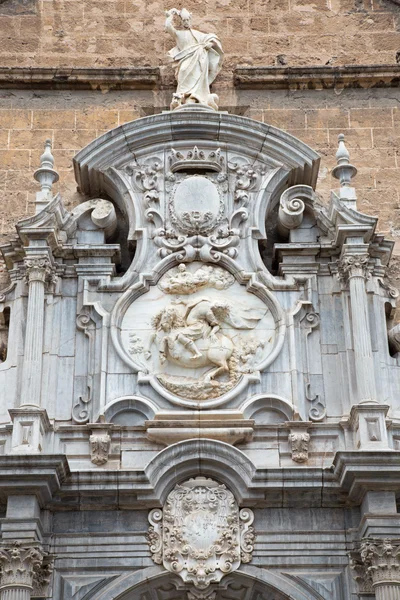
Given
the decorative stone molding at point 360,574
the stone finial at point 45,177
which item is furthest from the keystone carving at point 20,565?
the stone finial at point 45,177

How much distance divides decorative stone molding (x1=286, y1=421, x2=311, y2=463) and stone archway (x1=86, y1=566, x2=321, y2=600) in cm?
110

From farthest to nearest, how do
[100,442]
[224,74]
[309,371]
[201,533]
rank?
1. [224,74]
2. [309,371]
3. [100,442]
4. [201,533]

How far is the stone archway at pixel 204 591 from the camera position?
1197 centimetres

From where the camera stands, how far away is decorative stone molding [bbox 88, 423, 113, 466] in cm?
1252

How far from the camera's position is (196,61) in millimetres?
14984

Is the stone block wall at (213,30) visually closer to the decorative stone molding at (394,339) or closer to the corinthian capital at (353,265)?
the corinthian capital at (353,265)

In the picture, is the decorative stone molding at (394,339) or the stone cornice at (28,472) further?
the decorative stone molding at (394,339)

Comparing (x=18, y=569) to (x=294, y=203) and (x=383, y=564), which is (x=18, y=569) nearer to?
(x=383, y=564)

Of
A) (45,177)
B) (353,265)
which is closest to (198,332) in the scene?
(353,265)

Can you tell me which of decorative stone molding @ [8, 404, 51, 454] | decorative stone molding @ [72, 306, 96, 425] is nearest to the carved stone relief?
decorative stone molding @ [72, 306, 96, 425]

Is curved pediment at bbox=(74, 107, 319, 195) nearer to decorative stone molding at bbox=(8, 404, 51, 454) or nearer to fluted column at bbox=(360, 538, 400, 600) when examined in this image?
decorative stone molding at bbox=(8, 404, 51, 454)

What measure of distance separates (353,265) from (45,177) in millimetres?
3216

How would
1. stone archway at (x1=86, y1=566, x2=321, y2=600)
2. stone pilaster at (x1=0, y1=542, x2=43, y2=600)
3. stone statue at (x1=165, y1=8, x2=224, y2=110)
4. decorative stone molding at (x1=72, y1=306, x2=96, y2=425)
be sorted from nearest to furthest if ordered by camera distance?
stone pilaster at (x1=0, y1=542, x2=43, y2=600)
stone archway at (x1=86, y1=566, x2=321, y2=600)
decorative stone molding at (x1=72, y1=306, x2=96, y2=425)
stone statue at (x1=165, y1=8, x2=224, y2=110)

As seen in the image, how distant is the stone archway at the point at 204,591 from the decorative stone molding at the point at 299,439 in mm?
1100
